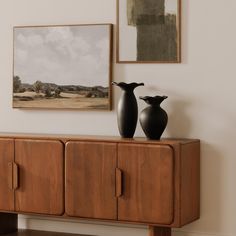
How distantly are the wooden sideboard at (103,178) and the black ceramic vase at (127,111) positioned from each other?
0.35 feet

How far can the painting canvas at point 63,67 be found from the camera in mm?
5531

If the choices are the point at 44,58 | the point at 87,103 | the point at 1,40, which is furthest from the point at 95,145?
the point at 1,40

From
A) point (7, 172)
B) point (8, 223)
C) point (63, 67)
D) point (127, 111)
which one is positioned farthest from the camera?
point (8, 223)

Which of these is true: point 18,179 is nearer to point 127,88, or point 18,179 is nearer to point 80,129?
point 80,129

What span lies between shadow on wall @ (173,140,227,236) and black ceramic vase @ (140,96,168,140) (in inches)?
14.7

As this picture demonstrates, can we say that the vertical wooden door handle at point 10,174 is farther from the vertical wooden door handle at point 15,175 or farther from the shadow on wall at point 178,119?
the shadow on wall at point 178,119

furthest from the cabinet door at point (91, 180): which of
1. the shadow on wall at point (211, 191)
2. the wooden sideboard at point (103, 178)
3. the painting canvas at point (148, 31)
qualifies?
the painting canvas at point (148, 31)

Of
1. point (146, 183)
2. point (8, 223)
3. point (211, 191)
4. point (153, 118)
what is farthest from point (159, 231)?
point (8, 223)

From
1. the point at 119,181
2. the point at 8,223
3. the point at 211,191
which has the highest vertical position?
the point at 119,181

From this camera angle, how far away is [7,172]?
5449mm

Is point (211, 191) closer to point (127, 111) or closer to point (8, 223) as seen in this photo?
point (127, 111)

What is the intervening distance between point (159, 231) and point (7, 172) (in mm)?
1241

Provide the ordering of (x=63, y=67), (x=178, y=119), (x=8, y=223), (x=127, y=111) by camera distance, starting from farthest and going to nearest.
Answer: (x=8, y=223) < (x=63, y=67) < (x=178, y=119) < (x=127, y=111)

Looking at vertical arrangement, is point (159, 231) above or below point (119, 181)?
below
